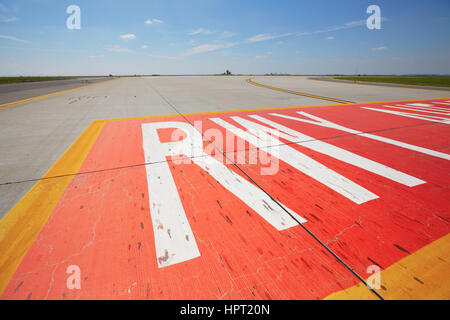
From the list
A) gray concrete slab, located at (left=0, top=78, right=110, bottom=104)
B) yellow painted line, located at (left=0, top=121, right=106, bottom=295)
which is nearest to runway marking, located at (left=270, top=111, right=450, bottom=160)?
yellow painted line, located at (left=0, top=121, right=106, bottom=295)

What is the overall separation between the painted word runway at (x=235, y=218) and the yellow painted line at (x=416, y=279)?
60 millimetres

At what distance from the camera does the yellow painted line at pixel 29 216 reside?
5.18ft

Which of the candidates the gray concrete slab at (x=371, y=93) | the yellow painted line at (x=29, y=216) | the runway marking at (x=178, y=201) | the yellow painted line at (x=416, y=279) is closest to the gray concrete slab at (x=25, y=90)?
the yellow painted line at (x=29, y=216)

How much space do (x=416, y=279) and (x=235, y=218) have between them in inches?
55.9

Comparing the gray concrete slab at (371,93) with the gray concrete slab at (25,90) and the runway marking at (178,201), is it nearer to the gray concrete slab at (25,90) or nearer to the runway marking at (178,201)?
the runway marking at (178,201)

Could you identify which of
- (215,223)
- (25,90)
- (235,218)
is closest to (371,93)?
(235,218)

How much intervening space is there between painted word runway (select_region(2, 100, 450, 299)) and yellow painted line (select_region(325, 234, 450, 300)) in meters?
0.06

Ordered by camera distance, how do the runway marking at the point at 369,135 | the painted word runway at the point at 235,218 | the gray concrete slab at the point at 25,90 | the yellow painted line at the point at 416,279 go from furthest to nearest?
the gray concrete slab at the point at 25,90
the runway marking at the point at 369,135
the painted word runway at the point at 235,218
the yellow painted line at the point at 416,279

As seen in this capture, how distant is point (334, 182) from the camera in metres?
2.61

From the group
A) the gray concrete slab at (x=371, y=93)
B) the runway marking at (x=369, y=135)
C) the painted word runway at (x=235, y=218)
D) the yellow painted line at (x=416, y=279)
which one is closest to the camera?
the yellow painted line at (x=416, y=279)

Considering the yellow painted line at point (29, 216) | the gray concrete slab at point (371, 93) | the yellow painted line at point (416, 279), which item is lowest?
the yellow painted line at point (416, 279)
